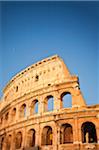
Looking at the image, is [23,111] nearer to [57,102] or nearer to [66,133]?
[57,102]

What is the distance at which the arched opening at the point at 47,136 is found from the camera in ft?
60.3

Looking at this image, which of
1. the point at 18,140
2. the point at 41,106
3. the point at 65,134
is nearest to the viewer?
the point at 65,134

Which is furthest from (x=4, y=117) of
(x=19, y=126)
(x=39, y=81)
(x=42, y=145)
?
(x=42, y=145)

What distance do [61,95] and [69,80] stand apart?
1517 millimetres

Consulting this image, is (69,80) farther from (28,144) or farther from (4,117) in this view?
(4,117)

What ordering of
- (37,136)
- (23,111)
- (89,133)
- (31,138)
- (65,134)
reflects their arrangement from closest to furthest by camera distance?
(65,134) → (37,136) → (89,133) → (31,138) → (23,111)

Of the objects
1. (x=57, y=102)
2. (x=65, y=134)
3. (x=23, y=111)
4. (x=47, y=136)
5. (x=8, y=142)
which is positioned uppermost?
(x=57, y=102)

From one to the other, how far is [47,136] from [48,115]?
1.84 meters

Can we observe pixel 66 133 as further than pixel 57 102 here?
No

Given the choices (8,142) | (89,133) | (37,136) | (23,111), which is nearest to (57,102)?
(37,136)

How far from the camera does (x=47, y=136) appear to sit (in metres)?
18.8

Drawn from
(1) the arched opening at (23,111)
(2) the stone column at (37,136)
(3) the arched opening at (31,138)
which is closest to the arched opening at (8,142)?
(1) the arched opening at (23,111)

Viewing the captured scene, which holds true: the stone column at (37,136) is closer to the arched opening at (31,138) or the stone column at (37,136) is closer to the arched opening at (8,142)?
the arched opening at (31,138)

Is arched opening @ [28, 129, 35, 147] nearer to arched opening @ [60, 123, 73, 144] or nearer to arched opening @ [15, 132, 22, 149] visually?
arched opening @ [15, 132, 22, 149]
